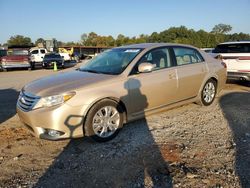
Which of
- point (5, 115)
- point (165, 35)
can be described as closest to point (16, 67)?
point (5, 115)

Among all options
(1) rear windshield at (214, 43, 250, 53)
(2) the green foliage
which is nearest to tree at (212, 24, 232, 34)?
(2) the green foliage

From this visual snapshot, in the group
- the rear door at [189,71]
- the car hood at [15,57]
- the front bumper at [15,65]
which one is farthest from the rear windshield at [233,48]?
the car hood at [15,57]

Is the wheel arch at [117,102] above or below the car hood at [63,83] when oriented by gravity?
below

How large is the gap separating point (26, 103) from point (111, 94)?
1.39 metres

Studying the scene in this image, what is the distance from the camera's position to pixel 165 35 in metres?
95.2

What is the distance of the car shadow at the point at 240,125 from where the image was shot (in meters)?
3.66

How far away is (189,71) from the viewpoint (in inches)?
240

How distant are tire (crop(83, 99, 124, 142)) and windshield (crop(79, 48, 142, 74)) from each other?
71 cm

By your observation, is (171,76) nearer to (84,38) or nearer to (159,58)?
(159,58)

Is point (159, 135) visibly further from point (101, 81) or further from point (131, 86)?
point (101, 81)

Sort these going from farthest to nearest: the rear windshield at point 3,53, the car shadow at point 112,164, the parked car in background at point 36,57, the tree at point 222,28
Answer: the tree at point 222,28 → the parked car in background at point 36,57 → the rear windshield at point 3,53 → the car shadow at point 112,164

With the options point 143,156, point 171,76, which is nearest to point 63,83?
point 143,156

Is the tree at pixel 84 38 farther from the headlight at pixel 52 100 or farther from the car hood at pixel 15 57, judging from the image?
the headlight at pixel 52 100

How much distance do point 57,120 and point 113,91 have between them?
107 cm
